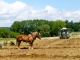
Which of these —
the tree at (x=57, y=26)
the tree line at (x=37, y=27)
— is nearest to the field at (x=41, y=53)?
the tree line at (x=37, y=27)

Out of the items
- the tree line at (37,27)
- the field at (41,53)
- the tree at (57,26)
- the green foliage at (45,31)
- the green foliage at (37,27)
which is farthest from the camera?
the tree at (57,26)

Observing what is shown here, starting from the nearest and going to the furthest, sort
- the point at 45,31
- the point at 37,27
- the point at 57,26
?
the point at 45,31
the point at 37,27
the point at 57,26

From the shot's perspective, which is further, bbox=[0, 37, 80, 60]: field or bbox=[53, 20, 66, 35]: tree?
bbox=[53, 20, 66, 35]: tree

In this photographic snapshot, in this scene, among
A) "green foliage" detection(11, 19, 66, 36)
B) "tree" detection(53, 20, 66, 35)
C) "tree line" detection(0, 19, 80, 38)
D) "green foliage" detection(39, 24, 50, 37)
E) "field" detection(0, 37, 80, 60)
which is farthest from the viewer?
"tree" detection(53, 20, 66, 35)

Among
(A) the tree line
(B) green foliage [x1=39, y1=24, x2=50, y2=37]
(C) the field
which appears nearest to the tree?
(A) the tree line

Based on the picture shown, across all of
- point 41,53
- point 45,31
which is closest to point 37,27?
point 45,31

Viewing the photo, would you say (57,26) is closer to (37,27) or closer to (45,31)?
(37,27)

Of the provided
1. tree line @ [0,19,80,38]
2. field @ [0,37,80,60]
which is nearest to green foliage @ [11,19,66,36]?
tree line @ [0,19,80,38]

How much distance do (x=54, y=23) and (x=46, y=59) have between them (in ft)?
515

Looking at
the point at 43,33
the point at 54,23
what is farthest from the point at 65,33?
the point at 54,23

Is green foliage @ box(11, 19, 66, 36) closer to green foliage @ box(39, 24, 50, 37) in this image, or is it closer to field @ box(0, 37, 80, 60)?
Answer: green foliage @ box(39, 24, 50, 37)

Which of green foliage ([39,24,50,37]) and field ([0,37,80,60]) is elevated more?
field ([0,37,80,60])

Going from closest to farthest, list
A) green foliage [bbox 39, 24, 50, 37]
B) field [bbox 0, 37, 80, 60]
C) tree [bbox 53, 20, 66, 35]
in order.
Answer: field [bbox 0, 37, 80, 60]
green foliage [bbox 39, 24, 50, 37]
tree [bbox 53, 20, 66, 35]

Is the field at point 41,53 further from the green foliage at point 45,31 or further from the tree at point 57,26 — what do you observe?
the tree at point 57,26
